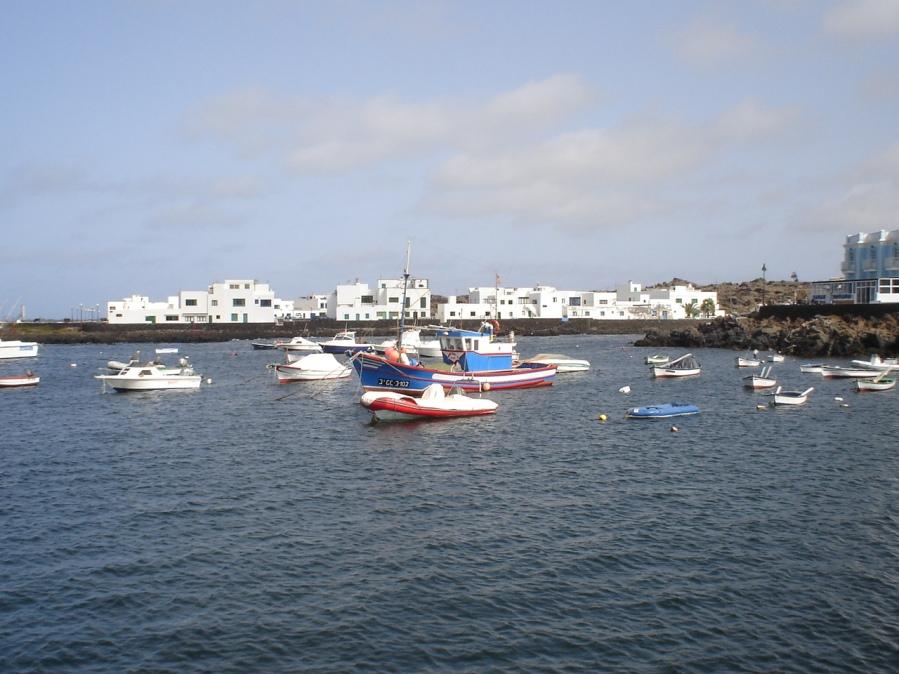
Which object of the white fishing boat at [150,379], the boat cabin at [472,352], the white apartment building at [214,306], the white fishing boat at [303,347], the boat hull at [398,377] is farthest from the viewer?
the white apartment building at [214,306]

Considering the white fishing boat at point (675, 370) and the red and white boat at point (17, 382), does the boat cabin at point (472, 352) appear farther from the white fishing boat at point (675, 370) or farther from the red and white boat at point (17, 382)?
the red and white boat at point (17, 382)

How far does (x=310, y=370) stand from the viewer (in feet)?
227

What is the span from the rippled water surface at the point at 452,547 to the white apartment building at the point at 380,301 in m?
115

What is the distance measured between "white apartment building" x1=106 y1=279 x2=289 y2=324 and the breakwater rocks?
82.2 metres

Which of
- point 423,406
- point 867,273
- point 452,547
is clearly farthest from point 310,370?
point 867,273

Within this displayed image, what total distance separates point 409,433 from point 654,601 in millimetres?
24593

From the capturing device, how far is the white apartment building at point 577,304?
166500 mm

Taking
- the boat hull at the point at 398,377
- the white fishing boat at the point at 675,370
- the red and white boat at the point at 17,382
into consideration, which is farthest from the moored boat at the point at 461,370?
the red and white boat at the point at 17,382

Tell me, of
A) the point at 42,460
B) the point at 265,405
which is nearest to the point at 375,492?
the point at 42,460

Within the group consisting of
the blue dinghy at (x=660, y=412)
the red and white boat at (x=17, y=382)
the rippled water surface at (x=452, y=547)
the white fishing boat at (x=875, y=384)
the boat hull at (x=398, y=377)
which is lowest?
the rippled water surface at (x=452, y=547)

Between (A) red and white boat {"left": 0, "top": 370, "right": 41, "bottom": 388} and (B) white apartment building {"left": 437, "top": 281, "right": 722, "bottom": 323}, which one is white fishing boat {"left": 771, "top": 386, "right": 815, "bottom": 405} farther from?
(B) white apartment building {"left": 437, "top": 281, "right": 722, "bottom": 323}

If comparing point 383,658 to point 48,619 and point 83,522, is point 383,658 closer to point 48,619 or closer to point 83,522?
point 48,619

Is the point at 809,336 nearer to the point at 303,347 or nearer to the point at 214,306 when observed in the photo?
the point at 303,347

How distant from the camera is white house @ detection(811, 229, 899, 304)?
343 feet
